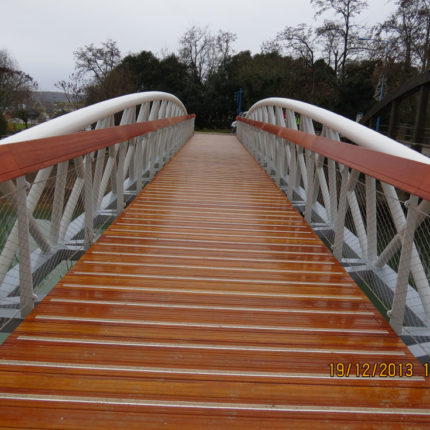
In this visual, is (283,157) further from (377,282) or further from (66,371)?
(66,371)

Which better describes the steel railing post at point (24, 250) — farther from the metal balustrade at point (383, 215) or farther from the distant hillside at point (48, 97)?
the distant hillside at point (48, 97)

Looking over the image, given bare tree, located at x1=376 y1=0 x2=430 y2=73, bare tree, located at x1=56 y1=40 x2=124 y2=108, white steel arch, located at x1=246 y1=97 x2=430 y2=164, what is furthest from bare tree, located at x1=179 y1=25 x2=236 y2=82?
white steel arch, located at x1=246 y1=97 x2=430 y2=164

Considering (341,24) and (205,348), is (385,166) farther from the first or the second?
(341,24)

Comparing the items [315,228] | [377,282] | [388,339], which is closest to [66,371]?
[388,339]

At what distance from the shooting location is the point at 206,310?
7.86 feet

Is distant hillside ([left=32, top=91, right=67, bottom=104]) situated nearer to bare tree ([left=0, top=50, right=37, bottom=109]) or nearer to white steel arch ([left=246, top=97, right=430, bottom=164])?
bare tree ([left=0, top=50, right=37, bottom=109])

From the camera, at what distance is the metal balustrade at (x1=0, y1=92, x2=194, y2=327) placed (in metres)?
2.08

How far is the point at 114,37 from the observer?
113ft

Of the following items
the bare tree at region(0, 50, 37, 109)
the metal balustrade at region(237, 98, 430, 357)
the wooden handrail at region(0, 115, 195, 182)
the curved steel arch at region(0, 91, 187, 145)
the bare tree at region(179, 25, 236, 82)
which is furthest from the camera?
the bare tree at region(179, 25, 236, 82)

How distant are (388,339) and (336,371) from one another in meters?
0.46
